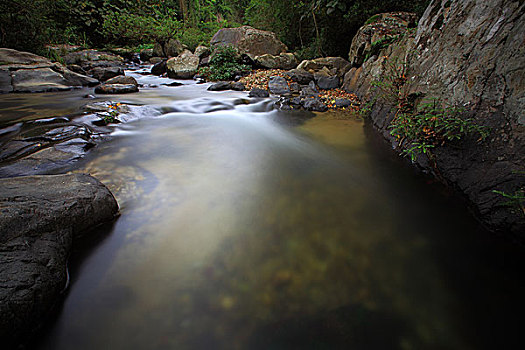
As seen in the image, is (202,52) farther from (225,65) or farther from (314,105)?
(314,105)

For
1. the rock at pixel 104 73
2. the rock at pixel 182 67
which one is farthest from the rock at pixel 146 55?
the rock at pixel 104 73

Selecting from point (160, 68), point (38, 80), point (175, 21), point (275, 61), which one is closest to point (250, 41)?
point (275, 61)

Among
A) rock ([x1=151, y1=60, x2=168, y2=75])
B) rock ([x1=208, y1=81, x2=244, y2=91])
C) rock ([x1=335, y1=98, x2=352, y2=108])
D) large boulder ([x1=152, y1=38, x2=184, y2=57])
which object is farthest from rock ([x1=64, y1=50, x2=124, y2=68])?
rock ([x1=335, y1=98, x2=352, y2=108])

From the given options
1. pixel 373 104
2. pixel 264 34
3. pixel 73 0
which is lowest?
pixel 373 104

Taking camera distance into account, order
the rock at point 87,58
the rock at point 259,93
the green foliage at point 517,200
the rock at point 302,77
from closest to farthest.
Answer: the green foliage at point 517,200 < the rock at point 259,93 < the rock at point 302,77 < the rock at point 87,58

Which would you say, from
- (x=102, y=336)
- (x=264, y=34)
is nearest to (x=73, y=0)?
(x=264, y=34)

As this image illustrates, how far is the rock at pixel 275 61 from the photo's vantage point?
32.9 ft

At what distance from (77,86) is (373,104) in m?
8.96

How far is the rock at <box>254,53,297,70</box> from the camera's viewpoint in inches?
395

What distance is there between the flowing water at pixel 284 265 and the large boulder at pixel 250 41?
30.4 ft

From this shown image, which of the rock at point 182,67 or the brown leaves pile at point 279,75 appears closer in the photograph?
the brown leaves pile at point 279,75

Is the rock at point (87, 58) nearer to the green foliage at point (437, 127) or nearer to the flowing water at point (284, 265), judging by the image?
the flowing water at point (284, 265)

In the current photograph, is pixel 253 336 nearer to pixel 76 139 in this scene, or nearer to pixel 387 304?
pixel 387 304

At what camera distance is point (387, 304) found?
1.47 metres
